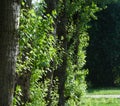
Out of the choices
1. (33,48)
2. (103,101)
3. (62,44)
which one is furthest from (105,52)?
(33,48)

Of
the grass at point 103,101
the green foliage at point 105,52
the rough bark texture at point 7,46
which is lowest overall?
the grass at point 103,101

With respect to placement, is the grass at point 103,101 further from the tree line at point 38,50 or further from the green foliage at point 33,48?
the green foliage at point 33,48

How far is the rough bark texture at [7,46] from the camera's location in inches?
173

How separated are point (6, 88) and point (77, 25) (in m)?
11.4

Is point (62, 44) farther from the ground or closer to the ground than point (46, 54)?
farther from the ground

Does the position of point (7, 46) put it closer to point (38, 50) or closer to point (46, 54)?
point (38, 50)

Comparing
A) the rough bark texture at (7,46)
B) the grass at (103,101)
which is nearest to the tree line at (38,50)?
the rough bark texture at (7,46)

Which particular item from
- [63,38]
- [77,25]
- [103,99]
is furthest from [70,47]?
[103,99]

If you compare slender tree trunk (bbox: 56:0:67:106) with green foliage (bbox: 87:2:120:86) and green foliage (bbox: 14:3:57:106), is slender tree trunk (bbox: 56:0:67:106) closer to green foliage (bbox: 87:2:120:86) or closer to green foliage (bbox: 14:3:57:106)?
green foliage (bbox: 14:3:57:106)

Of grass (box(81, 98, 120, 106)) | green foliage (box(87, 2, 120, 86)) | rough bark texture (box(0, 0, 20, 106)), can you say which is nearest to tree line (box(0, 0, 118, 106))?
rough bark texture (box(0, 0, 20, 106))

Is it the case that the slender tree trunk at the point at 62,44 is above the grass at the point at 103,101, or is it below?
above

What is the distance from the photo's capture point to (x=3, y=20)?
442 centimetres

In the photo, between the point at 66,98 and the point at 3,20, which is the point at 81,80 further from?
the point at 3,20

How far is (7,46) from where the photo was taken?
4.41 metres
